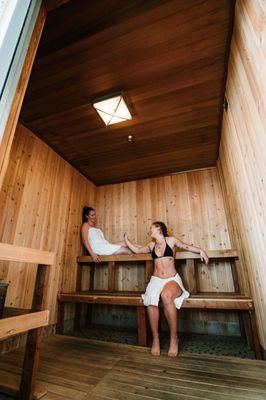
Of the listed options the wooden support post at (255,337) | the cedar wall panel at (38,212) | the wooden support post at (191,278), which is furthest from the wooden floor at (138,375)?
the wooden support post at (191,278)

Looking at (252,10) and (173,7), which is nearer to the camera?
(252,10)

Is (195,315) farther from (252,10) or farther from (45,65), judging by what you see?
(45,65)

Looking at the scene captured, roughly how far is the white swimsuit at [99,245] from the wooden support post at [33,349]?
1.79 m

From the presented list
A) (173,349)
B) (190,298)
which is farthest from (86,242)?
(173,349)

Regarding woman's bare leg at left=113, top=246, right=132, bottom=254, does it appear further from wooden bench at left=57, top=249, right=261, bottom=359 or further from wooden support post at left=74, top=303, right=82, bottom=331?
wooden support post at left=74, top=303, right=82, bottom=331

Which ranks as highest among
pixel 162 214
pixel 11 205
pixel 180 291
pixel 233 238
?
pixel 162 214

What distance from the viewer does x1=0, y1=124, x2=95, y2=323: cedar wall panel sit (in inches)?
87.4

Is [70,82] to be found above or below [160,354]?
above

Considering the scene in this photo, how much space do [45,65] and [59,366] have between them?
2.62 metres

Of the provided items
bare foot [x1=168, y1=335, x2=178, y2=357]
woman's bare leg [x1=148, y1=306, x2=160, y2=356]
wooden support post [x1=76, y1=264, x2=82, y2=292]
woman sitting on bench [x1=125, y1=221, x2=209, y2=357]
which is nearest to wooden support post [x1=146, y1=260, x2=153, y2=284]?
woman sitting on bench [x1=125, y1=221, x2=209, y2=357]

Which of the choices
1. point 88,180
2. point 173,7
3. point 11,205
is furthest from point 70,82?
point 88,180

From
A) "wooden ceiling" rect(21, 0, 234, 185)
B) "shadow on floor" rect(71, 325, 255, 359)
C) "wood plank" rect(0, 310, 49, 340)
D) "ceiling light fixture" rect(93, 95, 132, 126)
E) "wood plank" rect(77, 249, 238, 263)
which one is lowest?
"shadow on floor" rect(71, 325, 255, 359)

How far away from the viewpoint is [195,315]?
9.78ft

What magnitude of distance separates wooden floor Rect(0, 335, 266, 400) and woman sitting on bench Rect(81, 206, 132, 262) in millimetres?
1299
